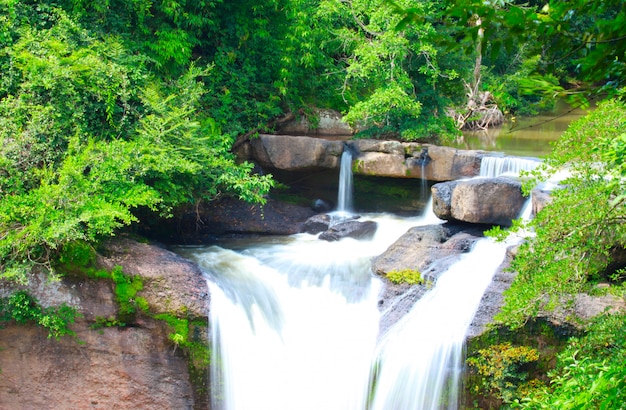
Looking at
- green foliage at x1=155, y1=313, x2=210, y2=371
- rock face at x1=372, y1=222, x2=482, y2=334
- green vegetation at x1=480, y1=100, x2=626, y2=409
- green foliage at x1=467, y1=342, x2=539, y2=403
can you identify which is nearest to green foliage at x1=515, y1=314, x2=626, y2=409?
green vegetation at x1=480, y1=100, x2=626, y2=409

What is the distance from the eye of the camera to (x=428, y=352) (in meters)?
7.39

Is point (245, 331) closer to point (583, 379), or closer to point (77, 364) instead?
point (77, 364)

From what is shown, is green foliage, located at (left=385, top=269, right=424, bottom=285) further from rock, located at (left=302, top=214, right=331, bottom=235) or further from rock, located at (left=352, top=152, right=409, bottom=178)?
rock, located at (left=352, top=152, right=409, bottom=178)

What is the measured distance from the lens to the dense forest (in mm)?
2430

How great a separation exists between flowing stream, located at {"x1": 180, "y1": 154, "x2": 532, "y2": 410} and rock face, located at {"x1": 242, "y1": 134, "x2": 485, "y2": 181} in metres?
2.97

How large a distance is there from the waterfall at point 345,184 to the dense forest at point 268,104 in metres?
1.03

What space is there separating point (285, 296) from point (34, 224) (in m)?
3.67

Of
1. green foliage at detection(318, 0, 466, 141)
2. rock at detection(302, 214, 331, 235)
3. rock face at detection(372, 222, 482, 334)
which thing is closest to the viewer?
rock face at detection(372, 222, 482, 334)

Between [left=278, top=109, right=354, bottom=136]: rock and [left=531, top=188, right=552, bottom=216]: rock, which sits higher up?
[left=278, top=109, right=354, bottom=136]: rock

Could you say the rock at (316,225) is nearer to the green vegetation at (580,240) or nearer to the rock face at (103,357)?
the rock face at (103,357)

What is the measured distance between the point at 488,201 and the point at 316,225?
363 centimetres

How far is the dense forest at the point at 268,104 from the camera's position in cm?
243

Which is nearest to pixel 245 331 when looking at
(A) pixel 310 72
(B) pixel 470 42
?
(B) pixel 470 42

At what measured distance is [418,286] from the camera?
8312mm
